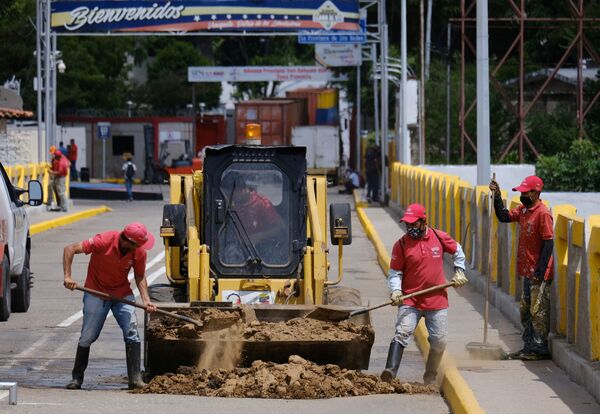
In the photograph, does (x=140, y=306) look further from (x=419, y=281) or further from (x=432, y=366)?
(x=432, y=366)

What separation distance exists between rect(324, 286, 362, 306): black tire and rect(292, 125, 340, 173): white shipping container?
52.3 metres

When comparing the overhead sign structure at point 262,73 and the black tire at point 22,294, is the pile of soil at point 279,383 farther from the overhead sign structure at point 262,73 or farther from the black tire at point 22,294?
the overhead sign structure at point 262,73

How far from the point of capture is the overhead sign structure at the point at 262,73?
69662mm

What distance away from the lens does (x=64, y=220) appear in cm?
3919

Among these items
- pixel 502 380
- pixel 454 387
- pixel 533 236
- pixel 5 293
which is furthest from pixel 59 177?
pixel 454 387

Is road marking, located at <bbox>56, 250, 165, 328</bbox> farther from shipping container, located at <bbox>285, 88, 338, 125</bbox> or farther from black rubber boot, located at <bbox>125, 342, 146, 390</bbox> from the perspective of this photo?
shipping container, located at <bbox>285, 88, 338, 125</bbox>

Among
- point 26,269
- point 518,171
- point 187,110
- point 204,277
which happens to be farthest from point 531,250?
point 187,110

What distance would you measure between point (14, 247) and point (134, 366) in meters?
6.14

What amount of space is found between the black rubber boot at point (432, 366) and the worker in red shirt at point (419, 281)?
0.01 meters

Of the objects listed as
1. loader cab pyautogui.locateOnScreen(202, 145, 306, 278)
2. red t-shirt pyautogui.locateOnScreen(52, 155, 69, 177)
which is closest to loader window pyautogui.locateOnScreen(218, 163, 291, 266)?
loader cab pyautogui.locateOnScreen(202, 145, 306, 278)

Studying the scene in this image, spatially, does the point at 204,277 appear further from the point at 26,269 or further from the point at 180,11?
the point at 180,11

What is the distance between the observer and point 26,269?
63.9 ft

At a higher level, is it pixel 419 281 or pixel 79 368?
pixel 419 281

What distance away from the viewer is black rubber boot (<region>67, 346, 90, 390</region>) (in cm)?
1306
